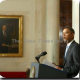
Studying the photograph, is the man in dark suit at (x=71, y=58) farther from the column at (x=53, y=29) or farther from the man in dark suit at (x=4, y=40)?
the man in dark suit at (x=4, y=40)

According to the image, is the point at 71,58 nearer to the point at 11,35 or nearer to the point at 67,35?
the point at 67,35

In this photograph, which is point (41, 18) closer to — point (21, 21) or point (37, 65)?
point (21, 21)

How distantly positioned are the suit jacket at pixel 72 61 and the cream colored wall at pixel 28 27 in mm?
2718

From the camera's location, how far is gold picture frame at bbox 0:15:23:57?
18.9 ft

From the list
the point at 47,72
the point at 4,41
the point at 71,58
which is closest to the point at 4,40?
the point at 4,41

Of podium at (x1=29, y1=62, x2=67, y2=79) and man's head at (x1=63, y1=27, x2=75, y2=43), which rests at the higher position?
man's head at (x1=63, y1=27, x2=75, y2=43)

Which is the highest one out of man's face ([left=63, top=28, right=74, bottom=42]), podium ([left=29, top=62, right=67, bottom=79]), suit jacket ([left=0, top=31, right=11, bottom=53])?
man's face ([left=63, top=28, right=74, bottom=42])

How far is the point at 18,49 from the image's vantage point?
5.87m

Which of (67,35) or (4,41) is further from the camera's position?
(4,41)

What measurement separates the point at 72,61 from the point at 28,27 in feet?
10.3

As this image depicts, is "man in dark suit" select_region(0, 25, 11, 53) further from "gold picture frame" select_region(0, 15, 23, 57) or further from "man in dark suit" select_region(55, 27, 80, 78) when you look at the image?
"man in dark suit" select_region(55, 27, 80, 78)

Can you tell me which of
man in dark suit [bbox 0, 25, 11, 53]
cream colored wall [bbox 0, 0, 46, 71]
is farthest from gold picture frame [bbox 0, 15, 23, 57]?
cream colored wall [bbox 0, 0, 46, 71]

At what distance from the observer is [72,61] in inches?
113

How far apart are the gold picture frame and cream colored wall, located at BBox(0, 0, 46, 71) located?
0.14 metres
